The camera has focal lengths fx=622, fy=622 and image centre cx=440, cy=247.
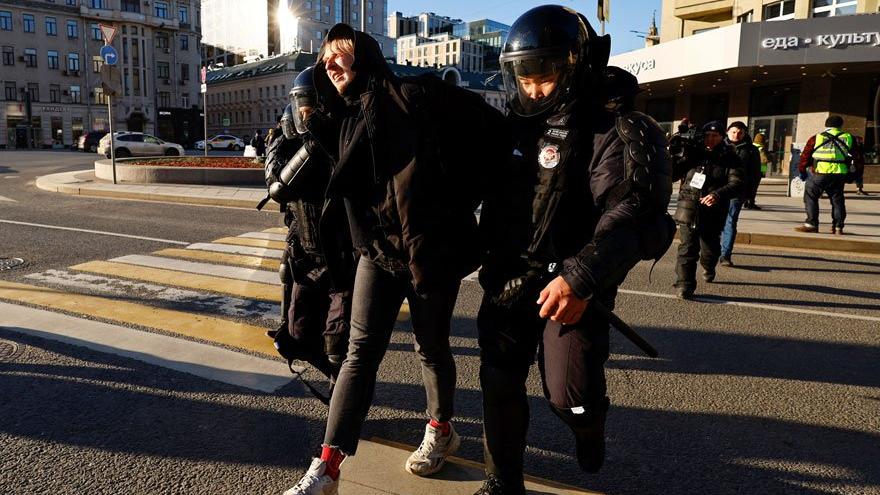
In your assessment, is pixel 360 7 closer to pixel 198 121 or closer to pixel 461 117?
pixel 198 121

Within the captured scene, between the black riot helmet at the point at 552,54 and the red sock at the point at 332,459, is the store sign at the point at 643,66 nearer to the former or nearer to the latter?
the black riot helmet at the point at 552,54

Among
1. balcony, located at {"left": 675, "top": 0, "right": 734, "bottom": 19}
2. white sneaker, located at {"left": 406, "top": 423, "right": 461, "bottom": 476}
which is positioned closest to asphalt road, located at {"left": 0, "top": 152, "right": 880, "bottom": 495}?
white sneaker, located at {"left": 406, "top": 423, "right": 461, "bottom": 476}

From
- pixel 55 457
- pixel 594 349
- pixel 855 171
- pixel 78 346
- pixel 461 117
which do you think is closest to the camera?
A: pixel 594 349

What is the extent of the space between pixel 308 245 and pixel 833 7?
25555mm

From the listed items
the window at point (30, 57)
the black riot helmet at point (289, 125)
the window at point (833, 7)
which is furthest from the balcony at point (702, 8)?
the window at point (30, 57)

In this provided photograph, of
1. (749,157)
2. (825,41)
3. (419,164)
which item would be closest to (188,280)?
(419,164)

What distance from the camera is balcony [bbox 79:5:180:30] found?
62.6m

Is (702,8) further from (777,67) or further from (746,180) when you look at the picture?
(746,180)

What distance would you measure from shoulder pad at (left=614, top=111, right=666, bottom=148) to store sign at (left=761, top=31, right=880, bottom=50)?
2041 cm

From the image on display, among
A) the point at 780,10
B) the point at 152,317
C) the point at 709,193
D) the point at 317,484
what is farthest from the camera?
the point at 780,10

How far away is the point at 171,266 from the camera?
6820mm

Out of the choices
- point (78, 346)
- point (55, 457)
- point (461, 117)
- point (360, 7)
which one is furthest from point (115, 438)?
point (360, 7)

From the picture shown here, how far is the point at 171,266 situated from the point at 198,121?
71771 millimetres

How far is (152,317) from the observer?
4.87 metres
